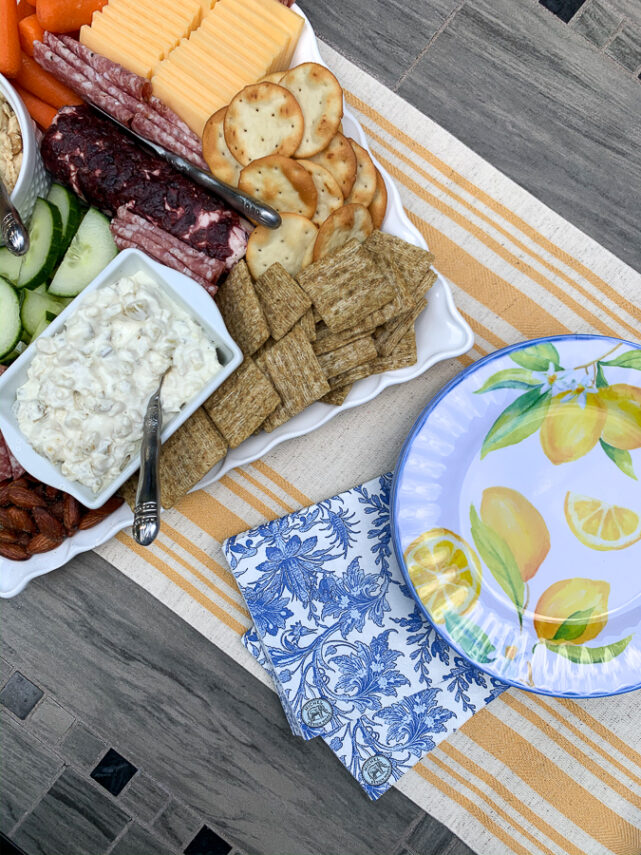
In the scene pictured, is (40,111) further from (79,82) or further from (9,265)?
(9,265)

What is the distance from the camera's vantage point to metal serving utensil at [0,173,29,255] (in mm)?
1222

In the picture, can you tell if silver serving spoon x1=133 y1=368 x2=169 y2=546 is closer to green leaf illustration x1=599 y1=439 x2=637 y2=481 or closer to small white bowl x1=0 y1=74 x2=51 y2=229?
small white bowl x1=0 y1=74 x2=51 y2=229

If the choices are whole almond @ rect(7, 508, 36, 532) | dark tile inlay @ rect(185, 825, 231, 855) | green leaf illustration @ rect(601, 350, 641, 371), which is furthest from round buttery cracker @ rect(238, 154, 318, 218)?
dark tile inlay @ rect(185, 825, 231, 855)

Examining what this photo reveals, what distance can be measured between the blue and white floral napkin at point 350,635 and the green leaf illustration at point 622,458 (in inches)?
19.0

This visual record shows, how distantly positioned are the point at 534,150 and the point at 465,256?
0.29 m

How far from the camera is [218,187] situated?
1.23 meters

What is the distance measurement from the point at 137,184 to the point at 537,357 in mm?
872

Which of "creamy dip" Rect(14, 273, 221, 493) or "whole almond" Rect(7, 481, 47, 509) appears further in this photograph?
"whole almond" Rect(7, 481, 47, 509)

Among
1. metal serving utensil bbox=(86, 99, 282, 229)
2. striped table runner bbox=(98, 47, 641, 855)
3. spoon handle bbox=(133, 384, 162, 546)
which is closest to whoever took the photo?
spoon handle bbox=(133, 384, 162, 546)

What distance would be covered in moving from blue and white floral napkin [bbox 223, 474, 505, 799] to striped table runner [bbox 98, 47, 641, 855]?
0.21 feet

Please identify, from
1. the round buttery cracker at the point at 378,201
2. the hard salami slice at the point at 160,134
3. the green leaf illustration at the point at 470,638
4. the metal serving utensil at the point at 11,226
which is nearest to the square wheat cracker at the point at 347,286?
the round buttery cracker at the point at 378,201

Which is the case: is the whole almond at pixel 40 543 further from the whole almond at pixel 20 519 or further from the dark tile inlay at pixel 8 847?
the dark tile inlay at pixel 8 847

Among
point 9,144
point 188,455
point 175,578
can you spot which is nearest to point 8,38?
point 9,144

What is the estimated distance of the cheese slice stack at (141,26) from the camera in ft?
4.13
